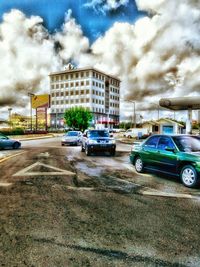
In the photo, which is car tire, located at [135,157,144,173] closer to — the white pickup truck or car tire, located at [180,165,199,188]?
car tire, located at [180,165,199,188]

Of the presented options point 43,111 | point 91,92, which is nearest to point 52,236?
point 43,111

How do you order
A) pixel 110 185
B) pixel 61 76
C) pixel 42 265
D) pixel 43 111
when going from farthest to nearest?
pixel 61 76
pixel 43 111
pixel 110 185
pixel 42 265

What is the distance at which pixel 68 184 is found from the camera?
9.20 metres

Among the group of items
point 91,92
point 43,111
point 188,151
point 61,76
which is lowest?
point 188,151

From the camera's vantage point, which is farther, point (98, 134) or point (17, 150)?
point (17, 150)

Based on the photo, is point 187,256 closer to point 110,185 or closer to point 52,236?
point 52,236

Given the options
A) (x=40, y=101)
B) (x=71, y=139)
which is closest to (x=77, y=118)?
(x=40, y=101)

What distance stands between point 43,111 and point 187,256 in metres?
81.0

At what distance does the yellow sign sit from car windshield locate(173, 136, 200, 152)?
7366 centimetres

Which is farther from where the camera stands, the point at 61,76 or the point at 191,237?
the point at 61,76

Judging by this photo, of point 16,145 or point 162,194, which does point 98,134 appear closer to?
point 16,145

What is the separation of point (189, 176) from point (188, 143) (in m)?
1.37

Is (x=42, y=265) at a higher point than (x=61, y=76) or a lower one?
lower

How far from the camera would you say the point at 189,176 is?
9.05 m
